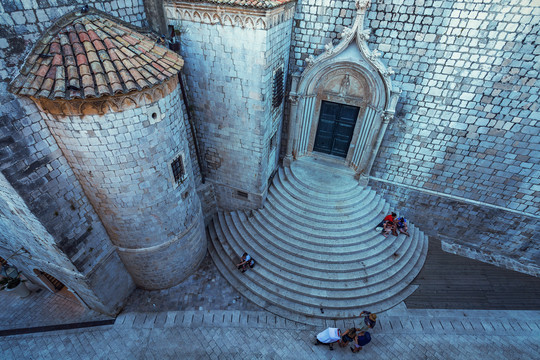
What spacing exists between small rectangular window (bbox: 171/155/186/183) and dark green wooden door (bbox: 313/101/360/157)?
6.02 meters

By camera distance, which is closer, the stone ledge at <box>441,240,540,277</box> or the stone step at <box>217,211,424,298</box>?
the stone step at <box>217,211,424,298</box>

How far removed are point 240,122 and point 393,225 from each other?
7.27m

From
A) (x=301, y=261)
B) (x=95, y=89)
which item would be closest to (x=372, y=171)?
(x=301, y=261)

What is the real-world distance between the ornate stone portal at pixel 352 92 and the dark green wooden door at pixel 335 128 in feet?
0.78

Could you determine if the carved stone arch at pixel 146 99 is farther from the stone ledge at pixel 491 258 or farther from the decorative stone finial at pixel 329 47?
the stone ledge at pixel 491 258

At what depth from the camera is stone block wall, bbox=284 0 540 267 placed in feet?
23.7

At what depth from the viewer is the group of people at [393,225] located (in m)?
10.2

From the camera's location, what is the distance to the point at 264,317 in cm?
878

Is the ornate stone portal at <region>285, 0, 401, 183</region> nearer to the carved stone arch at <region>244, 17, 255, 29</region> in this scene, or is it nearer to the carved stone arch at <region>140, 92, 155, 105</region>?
the carved stone arch at <region>244, 17, 255, 29</region>

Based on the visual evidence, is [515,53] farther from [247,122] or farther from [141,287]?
[141,287]

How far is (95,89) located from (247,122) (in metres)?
4.50

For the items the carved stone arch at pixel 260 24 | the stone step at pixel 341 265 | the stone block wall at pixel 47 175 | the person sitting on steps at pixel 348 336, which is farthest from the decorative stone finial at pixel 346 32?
the person sitting on steps at pixel 348 336

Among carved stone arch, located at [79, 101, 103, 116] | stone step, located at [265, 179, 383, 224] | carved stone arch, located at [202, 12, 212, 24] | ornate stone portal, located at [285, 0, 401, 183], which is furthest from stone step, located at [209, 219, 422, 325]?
carved stone arch, located at [202, 12, 212, 24]

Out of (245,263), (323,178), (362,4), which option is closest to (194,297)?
(245,263)
